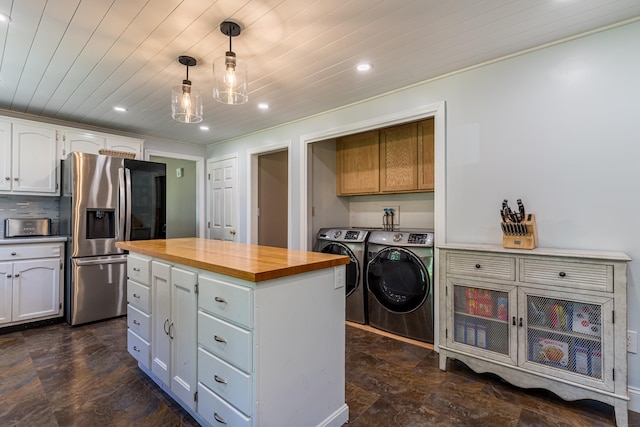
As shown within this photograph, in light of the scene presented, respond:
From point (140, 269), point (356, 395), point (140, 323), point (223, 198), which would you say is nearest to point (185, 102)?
point (140, 269)

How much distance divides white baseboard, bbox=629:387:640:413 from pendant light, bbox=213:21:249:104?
2.98m

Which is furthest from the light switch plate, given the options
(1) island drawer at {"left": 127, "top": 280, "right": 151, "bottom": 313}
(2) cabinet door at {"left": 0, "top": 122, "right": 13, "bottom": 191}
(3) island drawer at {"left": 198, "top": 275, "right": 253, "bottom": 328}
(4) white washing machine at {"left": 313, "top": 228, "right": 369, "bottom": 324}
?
(2) cabinet door at {"left": 0, "top": 122, "right": 13, "bottom": 191}

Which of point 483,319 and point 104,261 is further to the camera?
point 104,261

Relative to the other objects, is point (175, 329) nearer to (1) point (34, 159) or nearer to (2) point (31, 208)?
(1) point (34, 159)

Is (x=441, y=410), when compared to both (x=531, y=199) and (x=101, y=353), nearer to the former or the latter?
(x=531, y=199)

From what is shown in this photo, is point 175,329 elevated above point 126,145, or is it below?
below

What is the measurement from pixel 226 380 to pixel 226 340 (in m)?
0.19

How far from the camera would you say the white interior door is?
15.5 ft

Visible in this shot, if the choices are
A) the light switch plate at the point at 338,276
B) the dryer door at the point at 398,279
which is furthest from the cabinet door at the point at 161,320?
the dryer door at the point at 398,279

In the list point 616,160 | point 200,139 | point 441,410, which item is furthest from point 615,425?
point 200,139

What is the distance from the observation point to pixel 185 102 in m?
2.22

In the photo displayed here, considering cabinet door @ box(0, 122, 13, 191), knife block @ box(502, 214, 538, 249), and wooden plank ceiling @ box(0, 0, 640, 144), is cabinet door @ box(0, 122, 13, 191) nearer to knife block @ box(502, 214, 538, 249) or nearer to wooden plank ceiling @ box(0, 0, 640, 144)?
wooden plank ceiling @ box(0, 0, 640, 144)

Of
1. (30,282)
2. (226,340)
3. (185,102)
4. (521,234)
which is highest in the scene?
(185,102)


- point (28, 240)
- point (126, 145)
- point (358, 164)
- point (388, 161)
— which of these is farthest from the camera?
point (126, 145)
